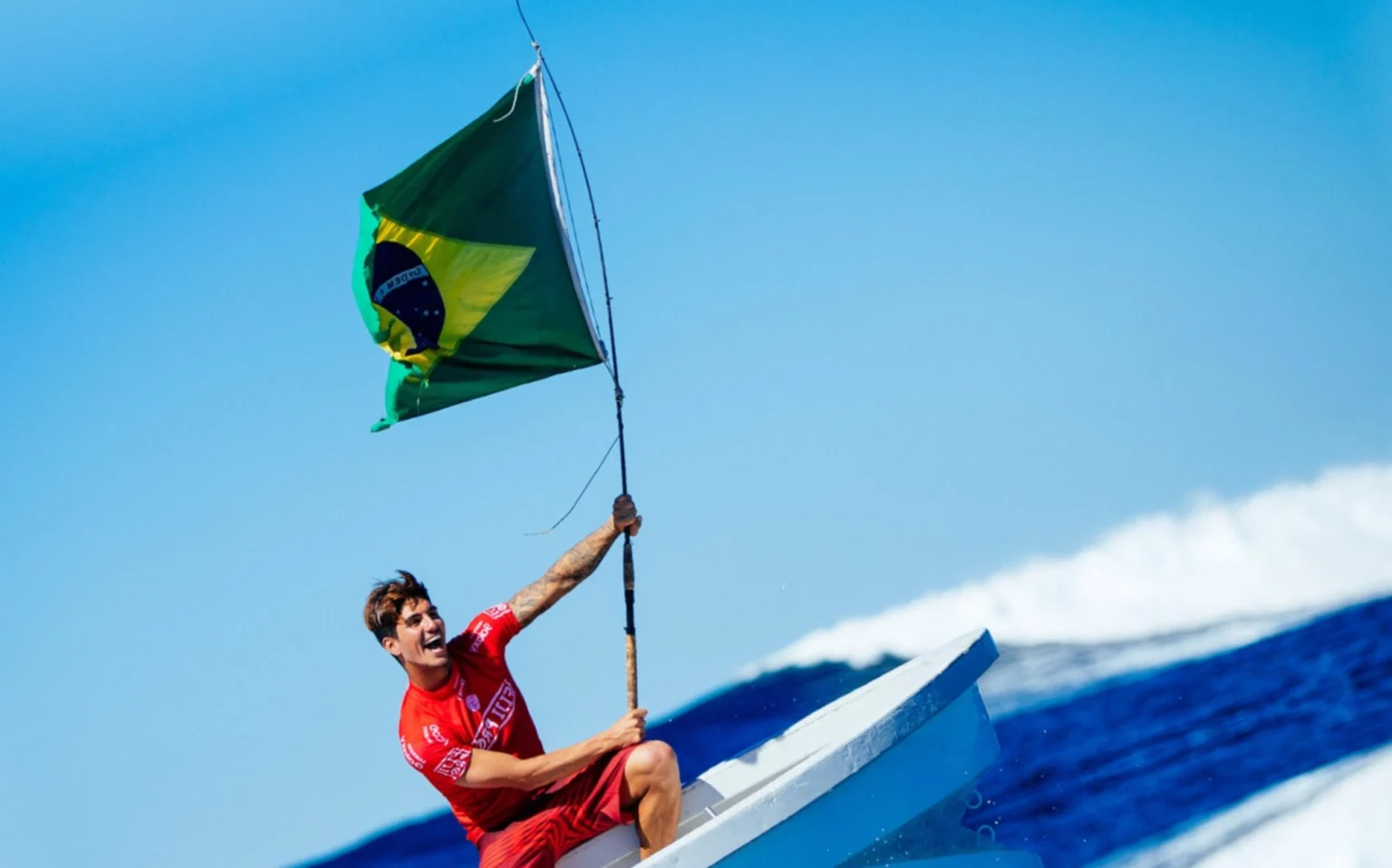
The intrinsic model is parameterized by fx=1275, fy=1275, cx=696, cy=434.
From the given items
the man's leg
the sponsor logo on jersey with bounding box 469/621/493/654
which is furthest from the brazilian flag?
the man's leg

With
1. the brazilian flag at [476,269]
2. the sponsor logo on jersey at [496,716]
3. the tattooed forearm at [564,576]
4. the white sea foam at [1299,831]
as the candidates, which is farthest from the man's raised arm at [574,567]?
the white sea foam at [1299,831]

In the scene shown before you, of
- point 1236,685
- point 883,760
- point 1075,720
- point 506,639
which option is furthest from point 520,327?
point 1236,685

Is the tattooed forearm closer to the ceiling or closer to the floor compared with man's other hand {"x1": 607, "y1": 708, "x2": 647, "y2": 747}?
closer to the ceiling

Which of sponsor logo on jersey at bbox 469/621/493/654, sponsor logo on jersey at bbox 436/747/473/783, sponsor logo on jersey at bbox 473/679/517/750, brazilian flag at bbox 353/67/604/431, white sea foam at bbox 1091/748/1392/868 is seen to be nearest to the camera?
sponsor logo on jersey at bbox 436/747/473/783

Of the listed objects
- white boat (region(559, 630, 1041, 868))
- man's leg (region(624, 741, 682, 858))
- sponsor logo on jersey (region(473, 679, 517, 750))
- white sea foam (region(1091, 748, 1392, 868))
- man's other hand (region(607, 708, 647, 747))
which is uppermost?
sponsor logo on jersey (region(473, 679, 517, 750))

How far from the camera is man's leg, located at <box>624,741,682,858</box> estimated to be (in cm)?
436

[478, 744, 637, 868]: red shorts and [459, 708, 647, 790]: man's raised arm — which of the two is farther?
[478, 744, 637, 868]: red shorts

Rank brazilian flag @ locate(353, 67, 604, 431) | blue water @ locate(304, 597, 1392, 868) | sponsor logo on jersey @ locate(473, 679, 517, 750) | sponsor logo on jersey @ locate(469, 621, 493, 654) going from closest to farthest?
sponsor logo on jersey @ locate(473, 679, 517, 750), sponsor logo on jersey @ locate(469, 621, 493, 654), brazilian flag @ locate(353, 67, 604, 431), blue water @ locate(304, 597, 1392, 868)

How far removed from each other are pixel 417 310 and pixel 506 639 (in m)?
1.37

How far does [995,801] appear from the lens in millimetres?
6922

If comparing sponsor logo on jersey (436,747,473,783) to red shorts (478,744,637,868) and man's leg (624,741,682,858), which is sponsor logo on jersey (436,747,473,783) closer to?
red shorts (478,744,637,868)

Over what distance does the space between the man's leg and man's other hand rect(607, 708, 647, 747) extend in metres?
0.06

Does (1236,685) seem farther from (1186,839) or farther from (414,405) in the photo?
(414,405)

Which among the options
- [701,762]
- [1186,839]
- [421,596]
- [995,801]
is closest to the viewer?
[421,596]
